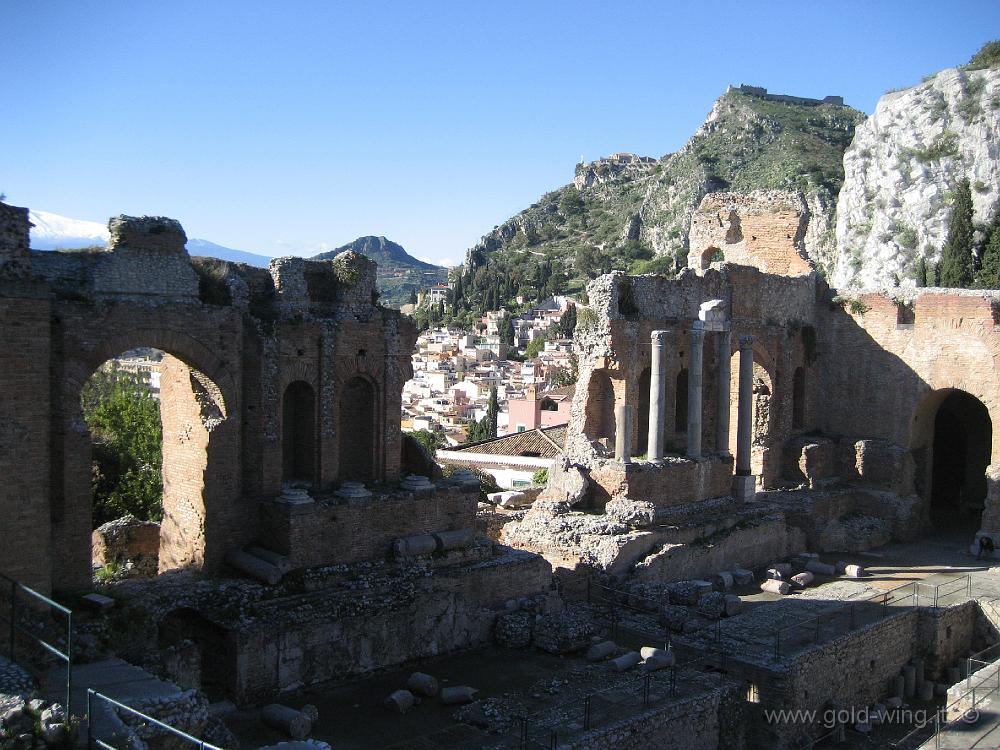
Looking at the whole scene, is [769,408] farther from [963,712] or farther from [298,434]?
[298,434]

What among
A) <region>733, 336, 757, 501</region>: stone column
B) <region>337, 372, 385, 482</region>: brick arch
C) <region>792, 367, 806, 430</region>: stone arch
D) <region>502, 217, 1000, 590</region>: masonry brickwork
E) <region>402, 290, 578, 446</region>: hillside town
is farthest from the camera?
<region>402, 290, 578, 446</region>: hillside town

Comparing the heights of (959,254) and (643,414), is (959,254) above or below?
above

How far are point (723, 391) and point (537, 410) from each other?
31.7 metres

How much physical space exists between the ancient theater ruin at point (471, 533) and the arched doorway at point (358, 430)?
41mm

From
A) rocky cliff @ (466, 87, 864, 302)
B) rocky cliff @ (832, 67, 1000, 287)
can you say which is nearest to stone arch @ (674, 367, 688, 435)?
rocky cliff @ (832, 67, 1000, 287)

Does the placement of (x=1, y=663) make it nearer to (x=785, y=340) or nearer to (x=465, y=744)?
(x=465, y=744)

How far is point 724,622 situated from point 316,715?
7.67 meters

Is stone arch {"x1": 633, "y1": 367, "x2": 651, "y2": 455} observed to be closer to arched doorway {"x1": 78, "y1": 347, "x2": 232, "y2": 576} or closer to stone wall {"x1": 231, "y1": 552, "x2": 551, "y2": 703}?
stone wall {"x1": 231, "y1": 552, "x2": 551, "y2": 703}

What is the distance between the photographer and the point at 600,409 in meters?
22.4

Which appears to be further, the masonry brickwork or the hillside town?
the hillside town

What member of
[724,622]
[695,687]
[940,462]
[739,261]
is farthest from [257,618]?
[940,462]

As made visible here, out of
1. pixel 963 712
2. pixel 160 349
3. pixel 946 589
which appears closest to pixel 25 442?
pixel 160 349

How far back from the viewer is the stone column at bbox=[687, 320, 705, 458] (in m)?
22.5

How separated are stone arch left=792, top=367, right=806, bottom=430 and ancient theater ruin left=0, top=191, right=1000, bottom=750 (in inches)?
81.5
